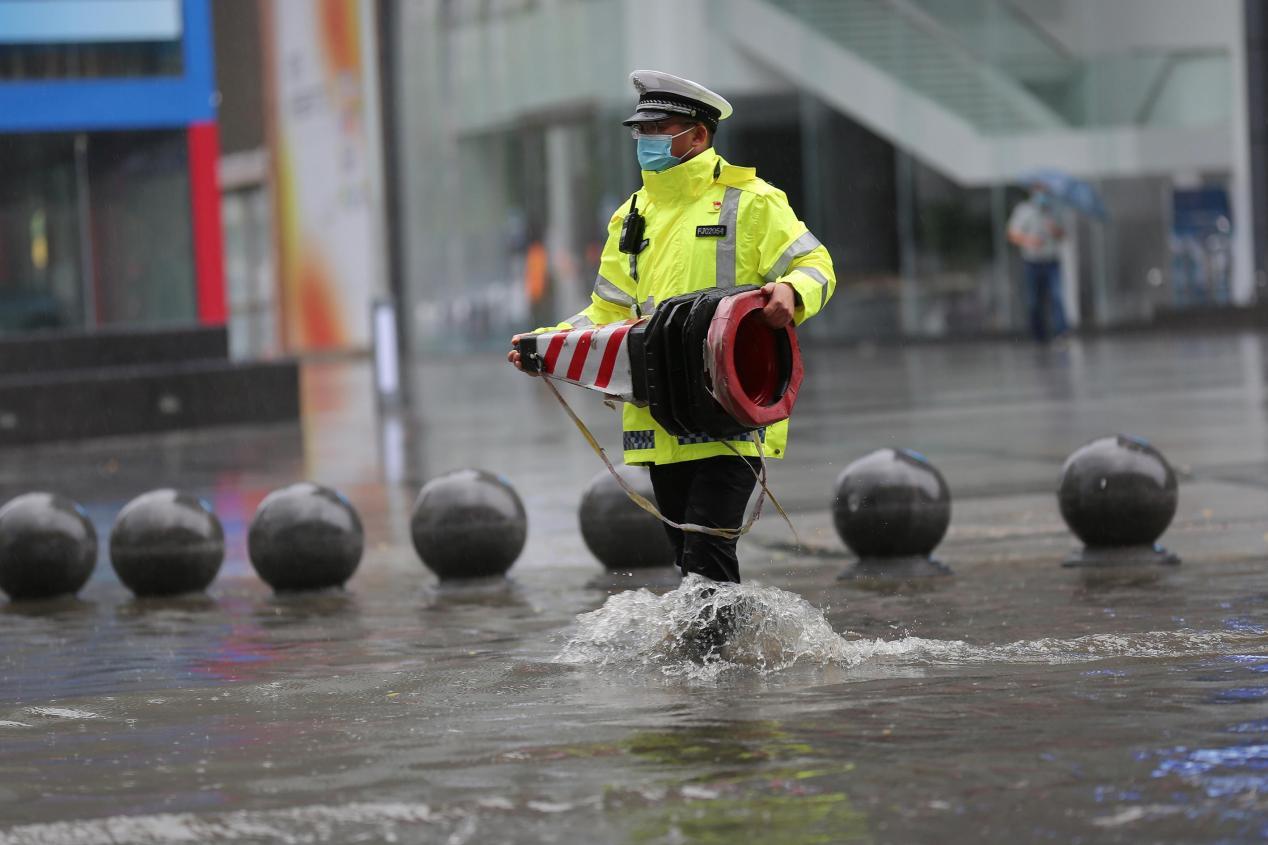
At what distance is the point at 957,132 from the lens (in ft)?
114

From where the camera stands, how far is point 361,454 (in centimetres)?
1767

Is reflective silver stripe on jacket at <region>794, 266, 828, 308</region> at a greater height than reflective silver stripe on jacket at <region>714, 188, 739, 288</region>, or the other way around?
reflective silver stripe on jacket at <region>714, 188, 739, 288</region>

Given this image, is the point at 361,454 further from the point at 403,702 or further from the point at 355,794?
the point at 355,794

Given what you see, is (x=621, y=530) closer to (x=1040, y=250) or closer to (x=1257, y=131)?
(x=1040, y=250)

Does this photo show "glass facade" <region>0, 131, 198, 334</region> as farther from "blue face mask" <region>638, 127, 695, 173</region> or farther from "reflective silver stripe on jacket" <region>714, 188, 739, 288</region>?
"reflective silver stripe on jacket" <region>714, 188, 739, 288</region>

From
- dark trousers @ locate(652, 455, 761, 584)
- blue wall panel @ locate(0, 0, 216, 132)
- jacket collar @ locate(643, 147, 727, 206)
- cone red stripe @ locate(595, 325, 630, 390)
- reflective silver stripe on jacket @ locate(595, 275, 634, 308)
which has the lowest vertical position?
dark trousers @ locate(652, 455, 761, 584)

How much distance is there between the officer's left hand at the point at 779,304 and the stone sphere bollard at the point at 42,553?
A: 4851 millimetres

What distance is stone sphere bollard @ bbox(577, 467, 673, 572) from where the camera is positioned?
10055 millimetres

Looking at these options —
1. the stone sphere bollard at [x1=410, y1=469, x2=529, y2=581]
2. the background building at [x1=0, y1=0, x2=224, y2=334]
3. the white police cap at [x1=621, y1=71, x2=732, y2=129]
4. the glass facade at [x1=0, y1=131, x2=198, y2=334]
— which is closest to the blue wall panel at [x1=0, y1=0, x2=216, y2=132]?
the background building at [x1=0, y1=0, x2=224, y2=334]

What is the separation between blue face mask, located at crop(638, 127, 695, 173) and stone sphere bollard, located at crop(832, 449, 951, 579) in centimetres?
318

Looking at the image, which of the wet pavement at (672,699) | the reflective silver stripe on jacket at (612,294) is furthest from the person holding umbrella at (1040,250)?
the reflective silver stripe on jacket at (612,294)

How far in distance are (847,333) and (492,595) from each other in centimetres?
2716

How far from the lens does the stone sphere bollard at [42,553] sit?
10.2m

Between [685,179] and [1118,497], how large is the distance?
3.60m
